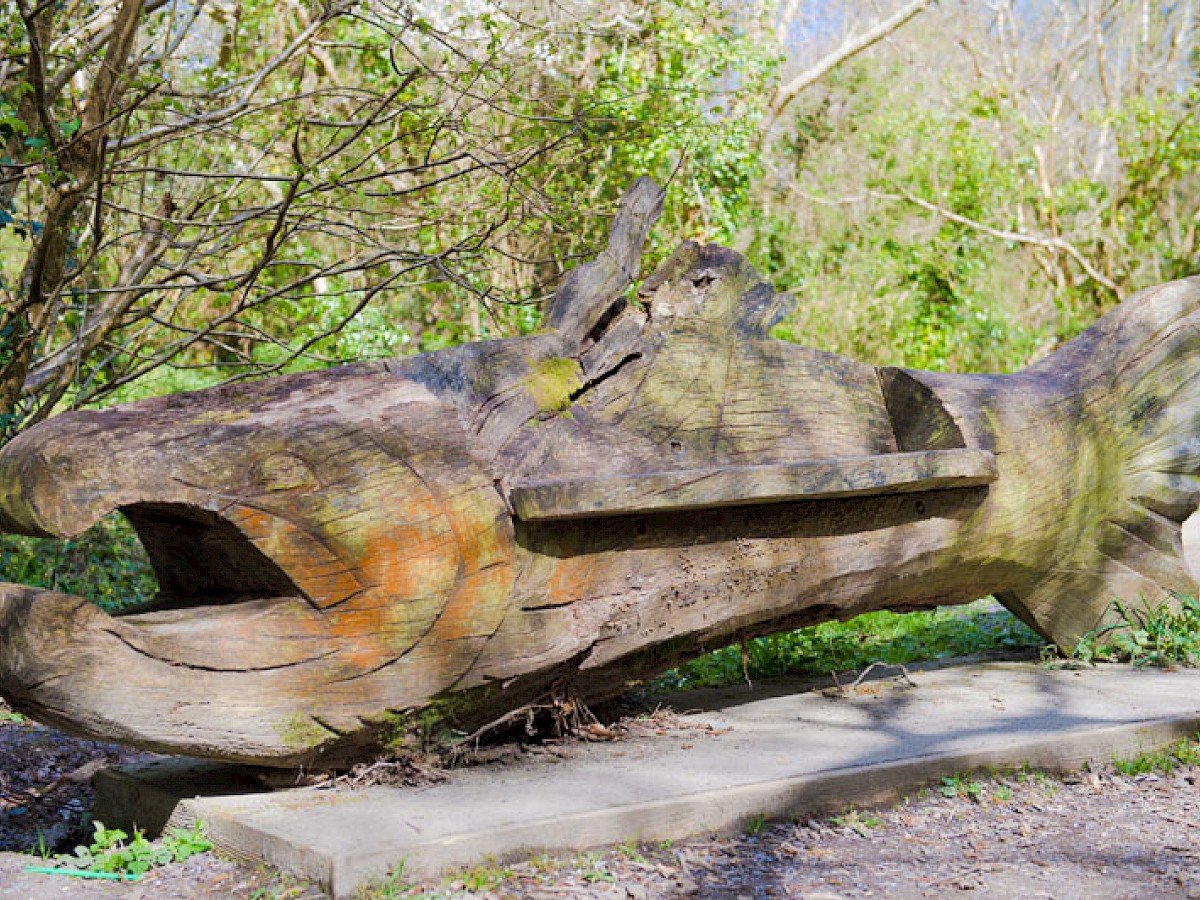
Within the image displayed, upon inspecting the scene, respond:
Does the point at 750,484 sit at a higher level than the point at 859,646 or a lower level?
higher

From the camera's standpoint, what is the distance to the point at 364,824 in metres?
2.90

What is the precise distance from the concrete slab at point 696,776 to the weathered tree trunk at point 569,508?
21 cm

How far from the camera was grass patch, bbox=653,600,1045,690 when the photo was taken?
16.3ft

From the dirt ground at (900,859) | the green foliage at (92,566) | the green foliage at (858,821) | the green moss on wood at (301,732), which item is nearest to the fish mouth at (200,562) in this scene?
the green moss on wood at (301,732)

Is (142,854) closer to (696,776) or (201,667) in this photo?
(201,667)

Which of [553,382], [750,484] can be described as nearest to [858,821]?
[750,484]

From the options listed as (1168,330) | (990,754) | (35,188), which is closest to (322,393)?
(990,754)

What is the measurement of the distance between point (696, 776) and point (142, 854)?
1.39 m

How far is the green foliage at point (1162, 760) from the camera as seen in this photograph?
3.80m

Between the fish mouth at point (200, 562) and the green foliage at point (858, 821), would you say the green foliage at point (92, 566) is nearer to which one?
the fish mouth at point (200, 562)

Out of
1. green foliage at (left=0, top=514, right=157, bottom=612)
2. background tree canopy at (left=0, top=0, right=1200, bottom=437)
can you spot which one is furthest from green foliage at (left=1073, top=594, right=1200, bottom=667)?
green foliage at (left=0, top=514, right=157, bottom=612)

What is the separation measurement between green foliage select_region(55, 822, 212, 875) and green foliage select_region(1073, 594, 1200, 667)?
127 inches

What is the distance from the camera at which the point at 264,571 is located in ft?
10.00

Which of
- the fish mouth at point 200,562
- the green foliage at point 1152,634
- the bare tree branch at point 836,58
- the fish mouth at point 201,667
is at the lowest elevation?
the green foliage at point 1152,634
